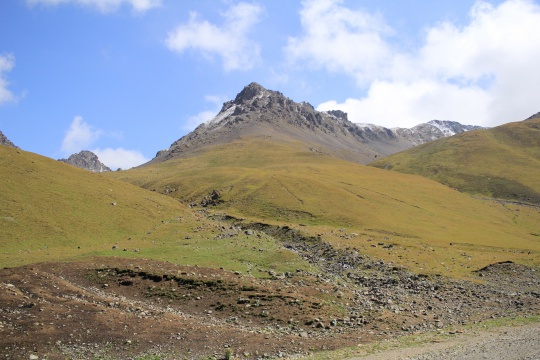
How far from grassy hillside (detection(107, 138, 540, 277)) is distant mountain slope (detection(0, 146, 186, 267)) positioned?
24089 millimetres

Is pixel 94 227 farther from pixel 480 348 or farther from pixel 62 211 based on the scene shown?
pixel 480 348

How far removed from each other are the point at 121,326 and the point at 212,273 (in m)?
14.4

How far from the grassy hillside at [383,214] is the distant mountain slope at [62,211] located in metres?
24.1

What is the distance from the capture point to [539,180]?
18250 centimetres

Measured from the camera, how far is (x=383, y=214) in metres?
98.0

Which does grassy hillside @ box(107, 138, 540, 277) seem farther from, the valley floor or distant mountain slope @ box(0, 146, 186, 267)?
distant mountain slope @ box(0, 146, 186, 267)

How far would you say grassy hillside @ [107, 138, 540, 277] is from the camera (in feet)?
215

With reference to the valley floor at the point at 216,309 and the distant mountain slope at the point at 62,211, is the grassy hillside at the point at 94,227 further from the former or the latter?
the valley floor at the point at 216,309

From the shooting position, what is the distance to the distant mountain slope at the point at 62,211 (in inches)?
2141

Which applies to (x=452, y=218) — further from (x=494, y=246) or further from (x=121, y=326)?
(x=121, y=326)

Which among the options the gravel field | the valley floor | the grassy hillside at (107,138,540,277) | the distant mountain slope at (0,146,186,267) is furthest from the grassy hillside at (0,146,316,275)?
the gravel field

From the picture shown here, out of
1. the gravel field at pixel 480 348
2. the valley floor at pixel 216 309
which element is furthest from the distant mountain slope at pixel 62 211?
the gravel field at pixel 480 348

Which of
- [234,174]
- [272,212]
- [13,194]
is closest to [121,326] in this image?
[13,194]

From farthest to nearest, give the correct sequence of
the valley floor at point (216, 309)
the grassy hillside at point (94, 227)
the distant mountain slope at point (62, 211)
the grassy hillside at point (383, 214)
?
the grassy hillside at point (383, 214)
the distant mountain slope at point (62, 211)
the grassy hillside at point (94, 227)
the valley floor at point (216, 309)
